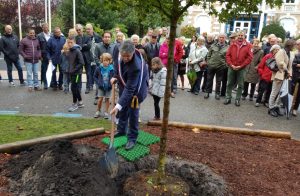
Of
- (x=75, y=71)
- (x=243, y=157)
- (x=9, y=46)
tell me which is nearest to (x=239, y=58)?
(x=243, y=157)

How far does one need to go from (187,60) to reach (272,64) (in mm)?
3190

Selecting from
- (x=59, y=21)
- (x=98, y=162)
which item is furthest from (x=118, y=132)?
(x=59, y=21)

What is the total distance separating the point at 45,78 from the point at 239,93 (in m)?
6.12

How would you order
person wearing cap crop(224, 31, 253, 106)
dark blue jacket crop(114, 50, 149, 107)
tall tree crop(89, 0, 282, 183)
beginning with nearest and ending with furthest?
tall tree crop(89, 0, 282, 183) < dark blue jacket crop(114, 50, 149, 107) < person wearing cap crop(224, 31, 253, 106)

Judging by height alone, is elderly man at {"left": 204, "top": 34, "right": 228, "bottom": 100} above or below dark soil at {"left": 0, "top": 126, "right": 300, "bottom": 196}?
above

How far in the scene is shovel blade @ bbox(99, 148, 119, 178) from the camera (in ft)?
15.4

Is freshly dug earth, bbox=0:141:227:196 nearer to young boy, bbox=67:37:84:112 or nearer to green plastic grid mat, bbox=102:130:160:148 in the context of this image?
green plastic grid mat, bbox=102:130:160:148

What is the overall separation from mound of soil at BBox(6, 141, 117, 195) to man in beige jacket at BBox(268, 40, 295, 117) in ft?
18.4

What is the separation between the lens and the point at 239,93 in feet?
31.8

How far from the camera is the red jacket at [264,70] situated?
9.32 metres

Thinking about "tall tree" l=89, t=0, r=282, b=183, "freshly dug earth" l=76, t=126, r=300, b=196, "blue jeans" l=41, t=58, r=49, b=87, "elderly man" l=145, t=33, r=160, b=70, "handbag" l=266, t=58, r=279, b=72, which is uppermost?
"tall tree" l=89, t=0, r=282, b=183

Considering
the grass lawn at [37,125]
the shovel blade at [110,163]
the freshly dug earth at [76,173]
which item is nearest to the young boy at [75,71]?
the grass lawn at [37,125]

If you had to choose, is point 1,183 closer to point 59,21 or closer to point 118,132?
point 118,132

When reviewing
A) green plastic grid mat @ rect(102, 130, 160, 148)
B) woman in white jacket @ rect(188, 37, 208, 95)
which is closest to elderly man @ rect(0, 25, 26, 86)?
woman in white jacket @ rect(188, 37, 208, 95)
